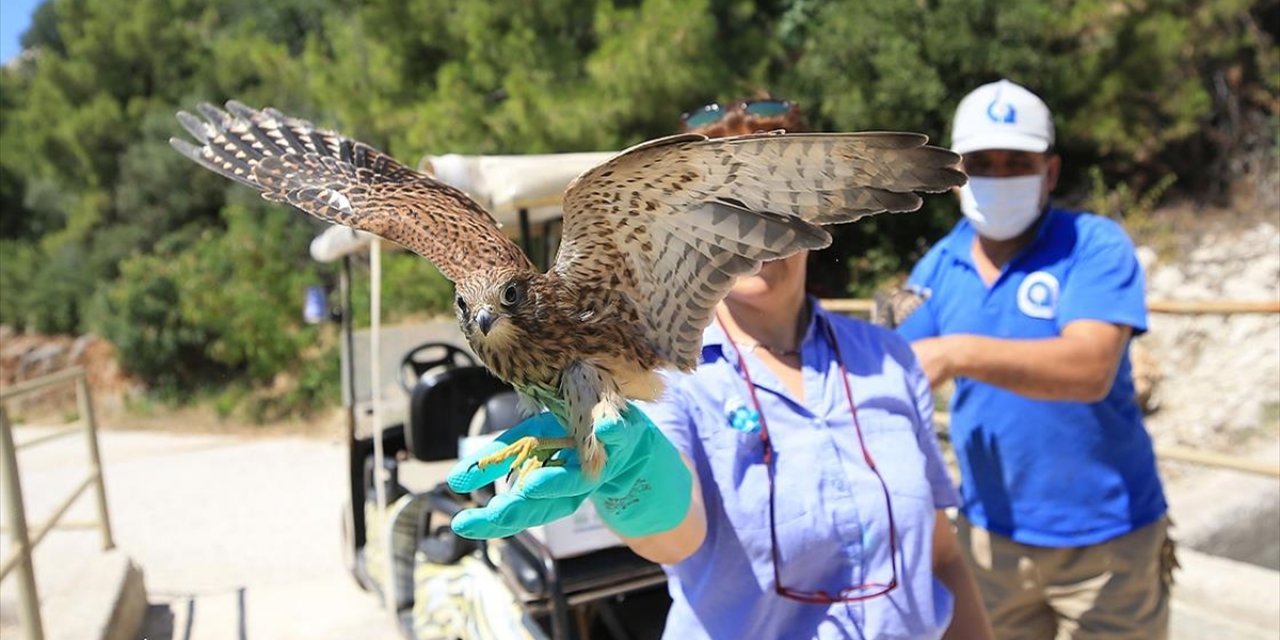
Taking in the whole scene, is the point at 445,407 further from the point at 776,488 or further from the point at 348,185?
the point at 776,488

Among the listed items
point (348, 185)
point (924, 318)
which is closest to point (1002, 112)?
point (924, 318)

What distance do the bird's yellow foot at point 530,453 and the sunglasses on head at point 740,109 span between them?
2.46 feet

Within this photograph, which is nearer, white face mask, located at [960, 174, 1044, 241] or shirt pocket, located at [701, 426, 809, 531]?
shirt pocket, located at [701, 426, 809, 531]

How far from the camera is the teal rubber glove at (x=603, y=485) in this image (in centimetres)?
126

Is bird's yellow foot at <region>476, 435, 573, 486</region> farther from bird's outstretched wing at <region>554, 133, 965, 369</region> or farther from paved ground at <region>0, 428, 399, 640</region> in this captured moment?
paved ground at <region>0, 428, 399, 640</region>

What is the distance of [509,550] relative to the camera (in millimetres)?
3094

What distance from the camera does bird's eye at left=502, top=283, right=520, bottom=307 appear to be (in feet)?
4.23

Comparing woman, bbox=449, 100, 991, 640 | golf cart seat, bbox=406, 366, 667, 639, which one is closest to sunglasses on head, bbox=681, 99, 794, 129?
woman, bbox=449, 100, 991, 640

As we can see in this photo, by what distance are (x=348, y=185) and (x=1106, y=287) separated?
A: 1851mm

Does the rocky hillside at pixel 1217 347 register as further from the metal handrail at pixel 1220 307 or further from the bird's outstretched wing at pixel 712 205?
the bird's outstretched wing at pixel 712 205

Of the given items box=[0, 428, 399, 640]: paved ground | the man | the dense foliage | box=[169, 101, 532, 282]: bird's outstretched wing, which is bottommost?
box=[0, 428, 399, 640]: paved ground

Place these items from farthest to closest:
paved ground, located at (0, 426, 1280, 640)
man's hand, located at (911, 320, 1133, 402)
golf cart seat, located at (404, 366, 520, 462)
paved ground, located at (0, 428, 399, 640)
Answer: paved ground, located at (0, 428, 399, 640), golf cart seat, located at (404, 366, 520, 462), paved ground, located at (0, 426, 1280, 640), man's hand, located at (911, 320, 1133, 402)

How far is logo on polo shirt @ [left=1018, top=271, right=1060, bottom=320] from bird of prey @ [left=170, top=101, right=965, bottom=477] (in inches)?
52.6

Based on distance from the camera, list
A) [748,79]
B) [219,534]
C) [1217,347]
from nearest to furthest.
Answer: [1217,347], [219,534], [748,79]
